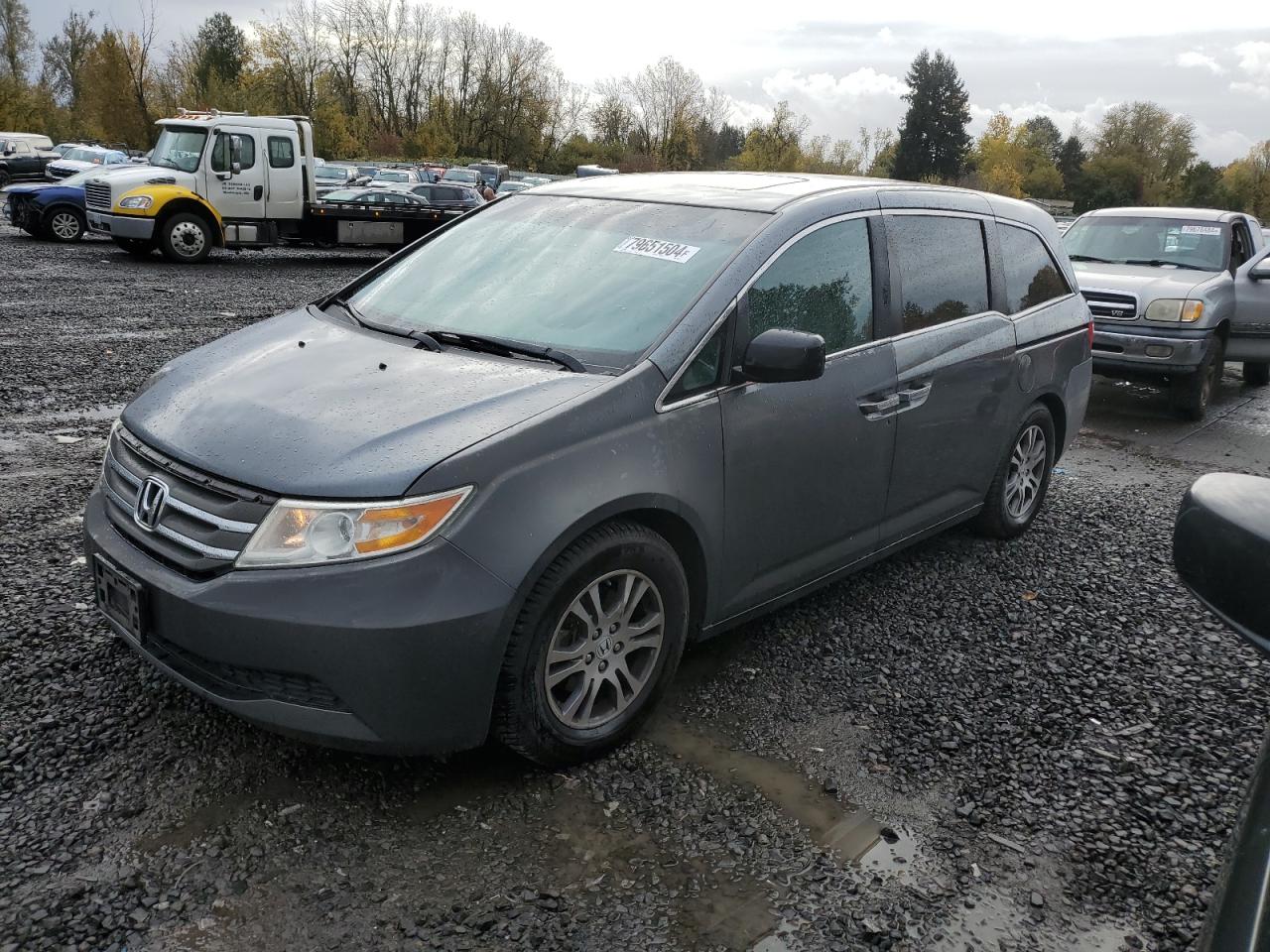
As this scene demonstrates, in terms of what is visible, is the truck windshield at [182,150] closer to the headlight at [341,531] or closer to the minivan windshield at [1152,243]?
the minivan windshield at [1152,243]

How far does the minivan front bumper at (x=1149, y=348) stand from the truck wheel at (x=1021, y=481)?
3971 mm

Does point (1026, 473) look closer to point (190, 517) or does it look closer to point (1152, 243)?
point (190, 517)

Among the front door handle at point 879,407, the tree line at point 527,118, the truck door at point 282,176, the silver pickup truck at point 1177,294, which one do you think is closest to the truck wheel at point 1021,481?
the front door handle at point 879,407

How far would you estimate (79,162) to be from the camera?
29.1m

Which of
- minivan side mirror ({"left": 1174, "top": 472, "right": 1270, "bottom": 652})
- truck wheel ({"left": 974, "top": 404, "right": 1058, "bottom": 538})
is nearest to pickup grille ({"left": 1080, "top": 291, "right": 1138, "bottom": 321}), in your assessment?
truck wheel ({"left": 974, "top": 404, "right": 1058, "bottom": 538})

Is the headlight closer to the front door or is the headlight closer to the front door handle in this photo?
the front door

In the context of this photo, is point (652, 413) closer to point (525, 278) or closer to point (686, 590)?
point (686, 590)

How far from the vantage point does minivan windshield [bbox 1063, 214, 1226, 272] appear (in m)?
10.1

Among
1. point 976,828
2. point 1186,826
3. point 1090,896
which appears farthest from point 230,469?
point 1186,826

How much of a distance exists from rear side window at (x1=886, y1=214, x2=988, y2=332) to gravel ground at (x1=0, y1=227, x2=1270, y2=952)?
127 cm

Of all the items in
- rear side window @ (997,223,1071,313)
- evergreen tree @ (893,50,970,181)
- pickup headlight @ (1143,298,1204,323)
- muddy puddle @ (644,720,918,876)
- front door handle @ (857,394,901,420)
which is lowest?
muddy puddle @ (644,720,918,876)

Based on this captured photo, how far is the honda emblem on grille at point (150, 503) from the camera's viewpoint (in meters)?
2.90

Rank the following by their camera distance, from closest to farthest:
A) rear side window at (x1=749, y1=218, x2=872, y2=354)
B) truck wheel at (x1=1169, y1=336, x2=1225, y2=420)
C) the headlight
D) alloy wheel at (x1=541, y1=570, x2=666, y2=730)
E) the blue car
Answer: the headlight, alloy wheel at (x1=541, y1=570, x2=666, y2=730), rear side window at (x1=749, y1=218, x2=872, y2=354), truck wheel at (x1=1169, y1=336, x2=1225, y2=420), the blue car

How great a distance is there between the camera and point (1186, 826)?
3066mm
